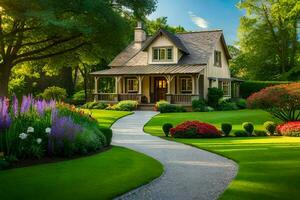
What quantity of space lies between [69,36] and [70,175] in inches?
646

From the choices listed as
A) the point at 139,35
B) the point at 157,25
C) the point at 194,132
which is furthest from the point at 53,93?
the point at 157,25

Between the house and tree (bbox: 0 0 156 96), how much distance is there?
12.5 meters

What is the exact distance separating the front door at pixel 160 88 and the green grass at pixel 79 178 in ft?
96.3

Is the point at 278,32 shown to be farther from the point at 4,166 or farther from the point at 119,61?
the point at 4,166

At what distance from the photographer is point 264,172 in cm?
1027

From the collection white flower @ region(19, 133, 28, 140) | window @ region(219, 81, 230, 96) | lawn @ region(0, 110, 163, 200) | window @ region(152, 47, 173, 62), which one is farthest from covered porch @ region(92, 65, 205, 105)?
white flower @ region(19, 133, 28, 140)

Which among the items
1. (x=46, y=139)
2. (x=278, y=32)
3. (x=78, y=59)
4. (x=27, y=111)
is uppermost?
(x=278, y=32)

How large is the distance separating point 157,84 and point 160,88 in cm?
54

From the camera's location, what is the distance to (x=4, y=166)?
9.65 meters

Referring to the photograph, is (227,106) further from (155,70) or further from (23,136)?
(23,136)

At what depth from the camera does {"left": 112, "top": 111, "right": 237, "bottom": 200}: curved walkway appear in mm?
8336

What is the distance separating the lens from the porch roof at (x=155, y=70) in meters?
36.8

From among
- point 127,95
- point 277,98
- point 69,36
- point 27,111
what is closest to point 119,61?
point 127,95

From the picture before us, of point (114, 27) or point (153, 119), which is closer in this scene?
point (114, 27)
